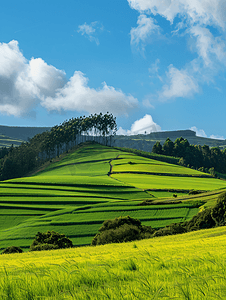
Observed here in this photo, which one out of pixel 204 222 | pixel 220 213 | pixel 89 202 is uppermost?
pixel 220 213

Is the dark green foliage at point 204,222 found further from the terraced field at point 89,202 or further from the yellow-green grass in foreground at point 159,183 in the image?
the yellow-green grass in foreground at point 159,183

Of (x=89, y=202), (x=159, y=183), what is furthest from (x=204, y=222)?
(x=159, y=183)

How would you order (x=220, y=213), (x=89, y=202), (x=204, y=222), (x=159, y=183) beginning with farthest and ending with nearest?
(x=159, y=183) → (x=89, y=202) → (x=204, y=222) → (x=220, y=213)

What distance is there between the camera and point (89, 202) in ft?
262

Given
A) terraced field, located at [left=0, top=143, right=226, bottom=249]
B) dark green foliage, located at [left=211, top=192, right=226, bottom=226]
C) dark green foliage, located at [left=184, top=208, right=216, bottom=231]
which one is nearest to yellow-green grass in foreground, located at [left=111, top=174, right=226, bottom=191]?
terraced field, located at [left=0, top=143, right=226, bottom=249]

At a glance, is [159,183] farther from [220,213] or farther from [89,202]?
[220,213]

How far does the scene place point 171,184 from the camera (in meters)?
107

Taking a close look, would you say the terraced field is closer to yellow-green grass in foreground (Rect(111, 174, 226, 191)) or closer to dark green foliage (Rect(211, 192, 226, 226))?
yellow-green grass in foreground (Rect(111, 174, 226, 191))

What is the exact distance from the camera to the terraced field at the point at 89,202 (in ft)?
185

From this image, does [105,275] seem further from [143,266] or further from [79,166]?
[79,166]

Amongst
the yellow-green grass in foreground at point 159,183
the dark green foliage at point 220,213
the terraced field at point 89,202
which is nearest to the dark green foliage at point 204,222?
the dark green foliage at point 220,213

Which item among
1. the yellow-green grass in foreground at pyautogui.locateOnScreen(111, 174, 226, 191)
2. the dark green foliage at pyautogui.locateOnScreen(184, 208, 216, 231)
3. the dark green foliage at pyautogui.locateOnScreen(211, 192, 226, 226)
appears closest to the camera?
the dark green foliage at pyautogui.locateOnScreen(211, 192, 226, 226)

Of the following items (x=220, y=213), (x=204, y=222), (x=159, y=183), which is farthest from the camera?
(x=159, y=183)

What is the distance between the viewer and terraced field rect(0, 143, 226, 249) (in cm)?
5653
